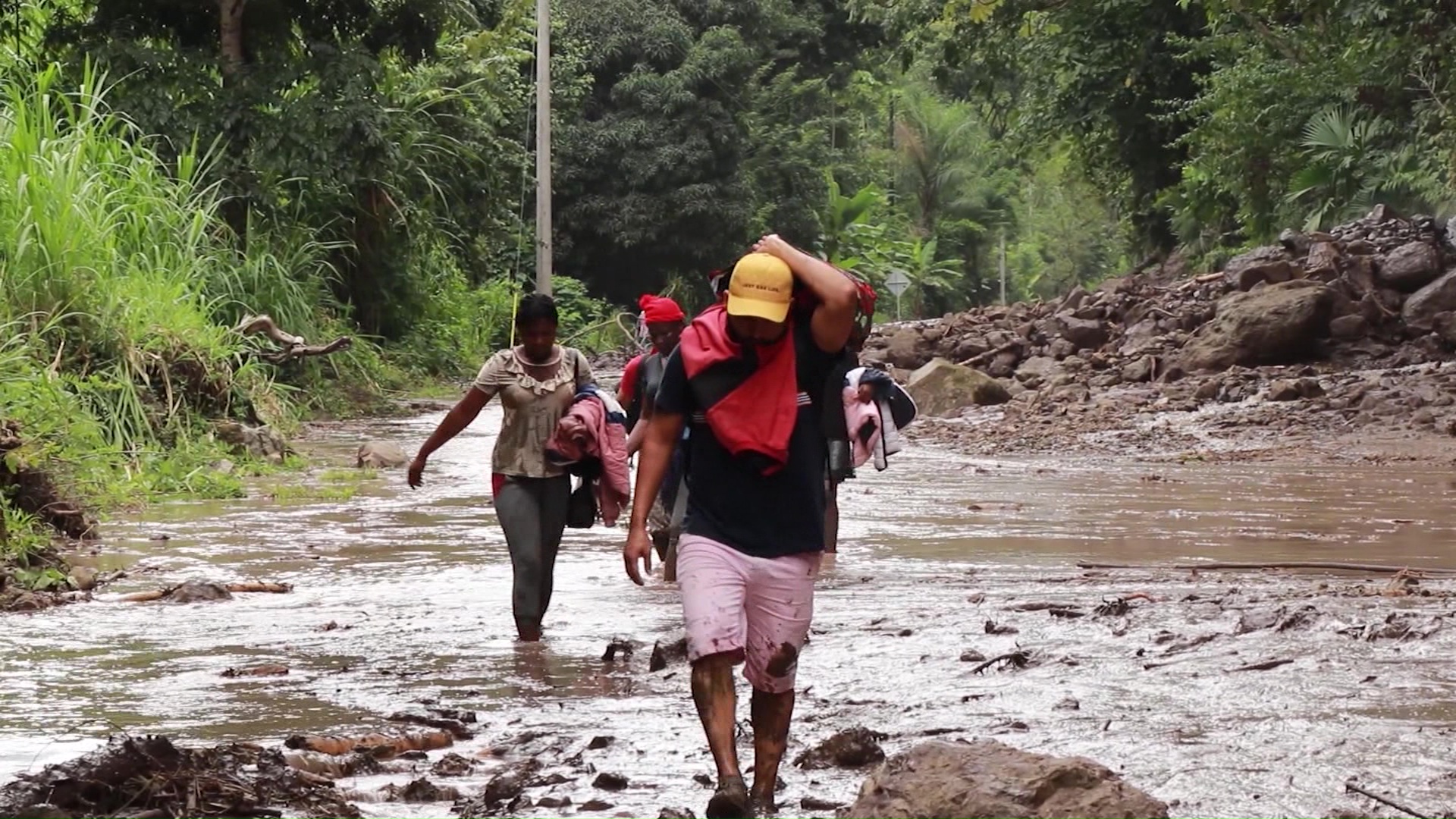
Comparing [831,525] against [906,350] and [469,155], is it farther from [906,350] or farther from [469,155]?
[906,350]

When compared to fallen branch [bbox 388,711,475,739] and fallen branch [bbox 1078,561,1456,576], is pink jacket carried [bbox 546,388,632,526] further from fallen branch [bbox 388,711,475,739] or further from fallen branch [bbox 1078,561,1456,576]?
fallen branch [bbox 1078,561,1456,576]

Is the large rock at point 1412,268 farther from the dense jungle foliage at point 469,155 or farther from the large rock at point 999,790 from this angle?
the large rock at point 999,790

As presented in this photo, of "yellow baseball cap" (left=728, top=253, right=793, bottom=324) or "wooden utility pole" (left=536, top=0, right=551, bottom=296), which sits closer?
"yellow baseball cap" (left=728, top=253, right=793, bottom=324)

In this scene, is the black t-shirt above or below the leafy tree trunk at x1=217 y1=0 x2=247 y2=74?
below

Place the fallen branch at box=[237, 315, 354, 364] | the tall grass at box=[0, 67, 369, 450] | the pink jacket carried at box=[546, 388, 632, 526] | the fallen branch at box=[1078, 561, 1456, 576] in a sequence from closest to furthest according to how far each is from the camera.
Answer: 1. the pink jacket carried at box=[546, 388, 632, 526]
2. the fallen branch at box=[1078, 561, 1456, 576]
3. the tall grass at box=[0, 67, 369, 450]
4. the fallen branch at box=[237, 315, 354, 364]

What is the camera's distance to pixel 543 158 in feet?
104

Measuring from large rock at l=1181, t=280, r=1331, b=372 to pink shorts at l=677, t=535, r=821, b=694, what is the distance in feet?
60.0

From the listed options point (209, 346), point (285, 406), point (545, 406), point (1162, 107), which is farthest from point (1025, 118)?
point (545, 406)

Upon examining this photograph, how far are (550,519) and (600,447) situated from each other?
426mm

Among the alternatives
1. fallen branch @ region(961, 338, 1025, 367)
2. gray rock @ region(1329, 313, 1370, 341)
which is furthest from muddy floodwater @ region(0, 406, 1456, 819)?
fallen branch @ region(961, 338, 1025, 367)

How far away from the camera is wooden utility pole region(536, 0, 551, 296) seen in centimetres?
3127

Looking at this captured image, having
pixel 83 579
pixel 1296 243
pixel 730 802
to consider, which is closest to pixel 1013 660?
pixel 730 802

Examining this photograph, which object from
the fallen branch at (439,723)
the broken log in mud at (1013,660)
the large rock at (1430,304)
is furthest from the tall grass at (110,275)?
the large rock at (1430,304)

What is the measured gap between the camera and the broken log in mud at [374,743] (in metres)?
5.71
